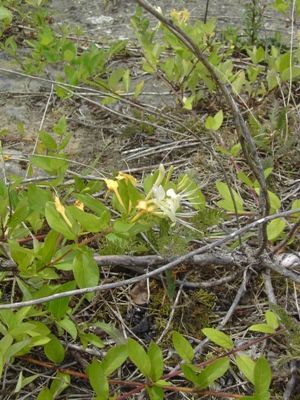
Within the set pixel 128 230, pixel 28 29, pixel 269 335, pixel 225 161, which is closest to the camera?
pixel 128 230

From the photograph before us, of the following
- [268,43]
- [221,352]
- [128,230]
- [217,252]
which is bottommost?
[221,352]

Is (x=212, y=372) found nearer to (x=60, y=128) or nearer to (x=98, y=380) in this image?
(x=98, y=380)

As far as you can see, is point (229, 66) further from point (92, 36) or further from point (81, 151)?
point (92, 36)

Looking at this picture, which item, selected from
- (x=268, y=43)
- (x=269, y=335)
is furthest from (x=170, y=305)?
(x=268, y=43)

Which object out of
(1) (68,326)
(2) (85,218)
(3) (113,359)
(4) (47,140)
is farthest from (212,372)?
(4) (47,140)

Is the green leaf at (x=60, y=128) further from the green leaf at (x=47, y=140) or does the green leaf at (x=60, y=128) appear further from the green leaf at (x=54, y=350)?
the green leaf at (x=54, y=350)

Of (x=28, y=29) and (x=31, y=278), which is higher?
(x=28, y=29)

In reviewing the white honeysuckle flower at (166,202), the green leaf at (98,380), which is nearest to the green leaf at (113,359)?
the green leaf at (98,380)
